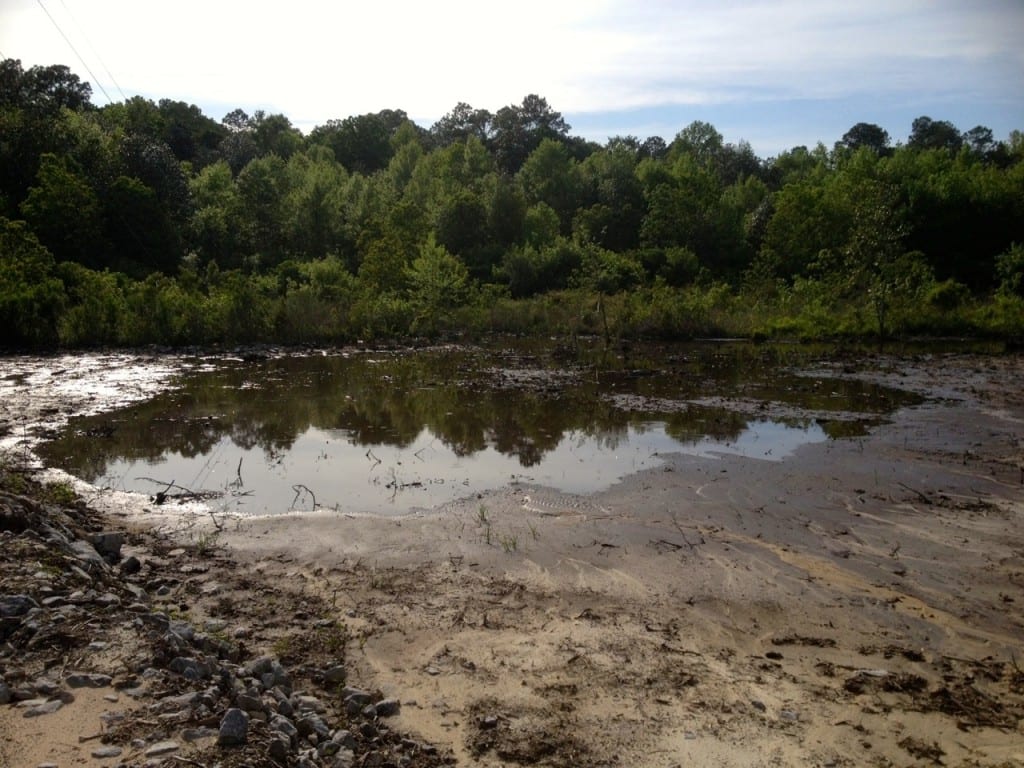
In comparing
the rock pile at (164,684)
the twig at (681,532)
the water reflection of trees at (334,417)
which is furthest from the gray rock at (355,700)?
the water reflection of trees at (334,417)

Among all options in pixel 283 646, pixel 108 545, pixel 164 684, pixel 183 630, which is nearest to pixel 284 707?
pixel 164 684

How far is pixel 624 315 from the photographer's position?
3166 cm

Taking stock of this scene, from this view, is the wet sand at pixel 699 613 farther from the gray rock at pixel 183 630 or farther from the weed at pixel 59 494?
the weed at pixel 59 494

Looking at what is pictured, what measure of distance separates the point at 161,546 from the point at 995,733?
711cm

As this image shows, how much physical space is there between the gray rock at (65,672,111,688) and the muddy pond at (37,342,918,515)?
4.87 meters

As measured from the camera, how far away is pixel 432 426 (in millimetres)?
14531

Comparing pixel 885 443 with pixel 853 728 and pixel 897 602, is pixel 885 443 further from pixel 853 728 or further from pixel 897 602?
pixel 853 728

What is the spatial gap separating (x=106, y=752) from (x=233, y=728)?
57cm

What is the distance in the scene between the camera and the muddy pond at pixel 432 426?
10.5 meters

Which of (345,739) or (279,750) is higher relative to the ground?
(279,750)

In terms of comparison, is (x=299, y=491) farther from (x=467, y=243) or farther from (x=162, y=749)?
(x=467, y=243)

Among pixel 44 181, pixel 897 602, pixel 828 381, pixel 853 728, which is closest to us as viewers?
pixel 853 728

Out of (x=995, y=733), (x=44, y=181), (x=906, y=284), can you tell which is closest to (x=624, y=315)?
(x=906, y=284)

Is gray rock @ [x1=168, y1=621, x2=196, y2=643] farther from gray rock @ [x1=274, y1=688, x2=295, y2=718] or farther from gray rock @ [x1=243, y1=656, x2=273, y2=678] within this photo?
gray rock @ [x1=274, y1=688, x2=295, y2=718]
